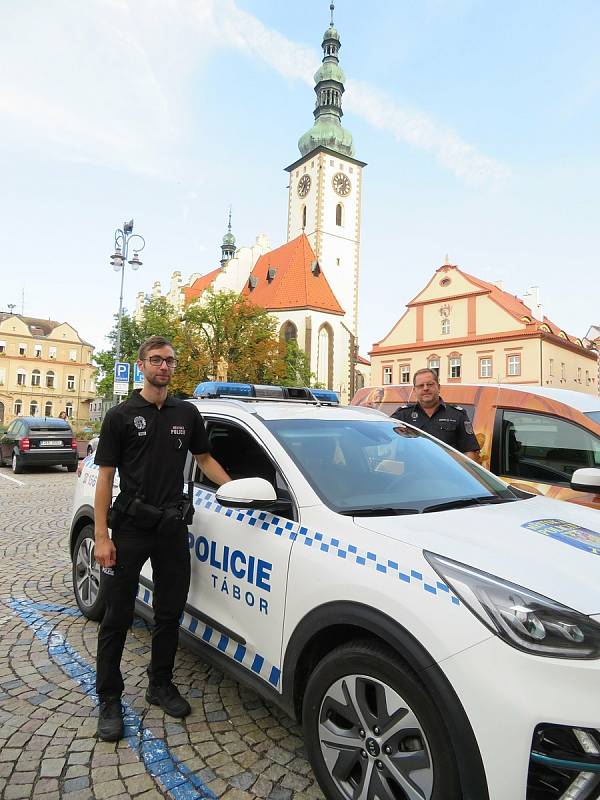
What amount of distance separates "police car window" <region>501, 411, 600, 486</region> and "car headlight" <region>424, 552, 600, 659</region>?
10.4ft

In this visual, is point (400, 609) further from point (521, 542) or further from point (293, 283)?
point (293, 283)

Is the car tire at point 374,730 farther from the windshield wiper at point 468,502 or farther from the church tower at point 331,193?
the church tower at point 331,193

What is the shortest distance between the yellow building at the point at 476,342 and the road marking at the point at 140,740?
3477cm

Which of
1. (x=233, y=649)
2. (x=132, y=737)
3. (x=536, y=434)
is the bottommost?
(x=132, y=737)

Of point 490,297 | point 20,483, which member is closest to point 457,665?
point 20,483

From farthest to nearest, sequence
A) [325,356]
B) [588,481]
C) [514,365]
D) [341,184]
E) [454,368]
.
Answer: [341,184] → [325,356] → [454,368] → [514,365] → [588,481]

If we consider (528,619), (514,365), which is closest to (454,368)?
(514,365)

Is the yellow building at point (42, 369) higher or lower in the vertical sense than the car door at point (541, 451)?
higher

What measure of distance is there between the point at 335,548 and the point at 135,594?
1207mm

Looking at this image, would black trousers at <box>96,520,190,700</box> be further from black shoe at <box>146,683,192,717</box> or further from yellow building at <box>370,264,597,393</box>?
yellow building at <box>370,264,597,393</box>

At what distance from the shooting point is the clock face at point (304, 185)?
54213mm

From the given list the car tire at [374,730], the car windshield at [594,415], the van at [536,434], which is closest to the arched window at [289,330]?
the van at [536,434]

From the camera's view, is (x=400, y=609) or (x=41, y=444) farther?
(x=41, y=444)

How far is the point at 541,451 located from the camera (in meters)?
4.79
